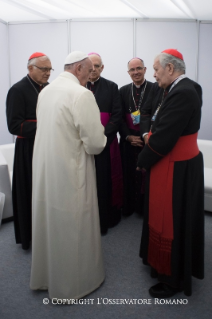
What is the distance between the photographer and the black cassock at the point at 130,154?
3354 millimetres

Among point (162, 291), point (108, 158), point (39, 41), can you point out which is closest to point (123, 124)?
point (108, 158)

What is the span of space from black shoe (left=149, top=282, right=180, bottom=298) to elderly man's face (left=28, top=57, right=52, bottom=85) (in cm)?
181

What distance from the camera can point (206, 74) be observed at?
4.73 m

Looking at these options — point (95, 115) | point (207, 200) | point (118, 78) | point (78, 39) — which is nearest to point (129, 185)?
point (207, 200)

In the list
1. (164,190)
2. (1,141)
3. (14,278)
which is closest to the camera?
(164,190)

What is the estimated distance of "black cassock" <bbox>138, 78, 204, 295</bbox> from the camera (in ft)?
6.47

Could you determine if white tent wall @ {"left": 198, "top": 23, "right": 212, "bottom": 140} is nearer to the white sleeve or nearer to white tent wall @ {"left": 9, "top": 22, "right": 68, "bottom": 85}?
white tent wall @ {"left": 9, "top": 22, "right": 68, "bottom": 85}

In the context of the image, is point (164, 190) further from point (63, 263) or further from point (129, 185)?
point (129, 185)

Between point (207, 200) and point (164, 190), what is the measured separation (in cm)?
156

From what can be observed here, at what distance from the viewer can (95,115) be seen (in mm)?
1978

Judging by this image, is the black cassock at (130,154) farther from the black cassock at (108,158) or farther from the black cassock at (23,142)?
the black cassock at (23,142)

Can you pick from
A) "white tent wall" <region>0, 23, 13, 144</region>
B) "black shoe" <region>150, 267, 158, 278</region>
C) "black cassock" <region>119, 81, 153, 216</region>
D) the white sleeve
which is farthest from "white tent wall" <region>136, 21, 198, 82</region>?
"black shoe" <region>150, 267, 158, 278</region>

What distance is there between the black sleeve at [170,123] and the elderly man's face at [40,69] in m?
1.13

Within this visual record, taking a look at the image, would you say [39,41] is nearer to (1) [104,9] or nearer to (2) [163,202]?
(1) [104,9]
